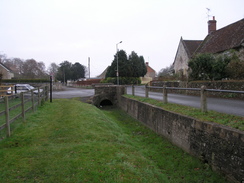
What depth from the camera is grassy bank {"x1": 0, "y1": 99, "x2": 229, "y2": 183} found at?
13.0 ft

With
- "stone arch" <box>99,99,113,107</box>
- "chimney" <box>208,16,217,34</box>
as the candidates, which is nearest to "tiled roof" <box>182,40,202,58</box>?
"chimney" <box>208,16,217,34</box>


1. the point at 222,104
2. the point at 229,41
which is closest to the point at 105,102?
the point at 229,41

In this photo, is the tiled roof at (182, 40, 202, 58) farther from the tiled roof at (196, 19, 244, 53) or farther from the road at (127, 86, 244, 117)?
the road at (127, 86, 244, 117)

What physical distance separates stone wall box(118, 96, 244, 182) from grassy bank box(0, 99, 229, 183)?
266mm

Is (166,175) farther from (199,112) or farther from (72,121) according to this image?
(72,121)

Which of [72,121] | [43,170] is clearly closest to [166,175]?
[43,170]

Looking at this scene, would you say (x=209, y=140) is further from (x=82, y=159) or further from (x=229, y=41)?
(x=229, y=41)

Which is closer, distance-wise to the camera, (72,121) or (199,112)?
(199,112)

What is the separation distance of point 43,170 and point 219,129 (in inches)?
153

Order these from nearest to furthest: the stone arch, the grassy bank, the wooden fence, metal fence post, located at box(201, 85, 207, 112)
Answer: the grassy bank, the wooden fence, metal fence post, located at box(201, 85, 207, 112), the stone arch

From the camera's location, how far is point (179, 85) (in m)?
16.3

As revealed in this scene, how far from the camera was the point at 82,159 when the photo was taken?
15.0ft

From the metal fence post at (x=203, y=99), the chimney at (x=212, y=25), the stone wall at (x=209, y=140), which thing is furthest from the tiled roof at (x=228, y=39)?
the metal fence post at (x=203, y=99)

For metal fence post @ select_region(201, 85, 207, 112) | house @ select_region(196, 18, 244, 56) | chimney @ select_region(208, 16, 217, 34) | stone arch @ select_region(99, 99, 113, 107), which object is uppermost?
chimney @ select_region(208, 16, 217, 34)
